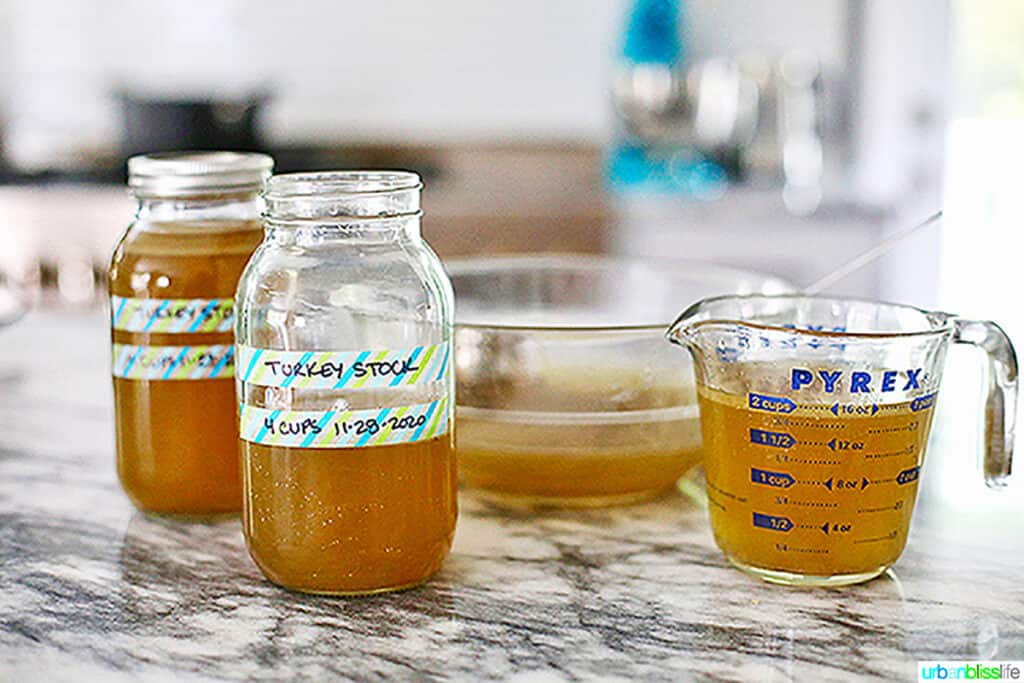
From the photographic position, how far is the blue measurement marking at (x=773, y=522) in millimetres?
810

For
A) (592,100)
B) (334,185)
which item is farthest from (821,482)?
(592,100)

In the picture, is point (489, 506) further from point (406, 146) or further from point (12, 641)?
point (406, 146)

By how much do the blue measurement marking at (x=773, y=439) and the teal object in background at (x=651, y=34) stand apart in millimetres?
2463

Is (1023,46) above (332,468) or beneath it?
above

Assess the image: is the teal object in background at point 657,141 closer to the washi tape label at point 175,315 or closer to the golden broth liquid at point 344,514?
the washi tape label at point 175,315

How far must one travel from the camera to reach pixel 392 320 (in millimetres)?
804

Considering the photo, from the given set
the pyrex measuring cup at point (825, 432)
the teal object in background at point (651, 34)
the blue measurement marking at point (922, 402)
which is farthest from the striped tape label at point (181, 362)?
the teal object in background at point (651, 34)

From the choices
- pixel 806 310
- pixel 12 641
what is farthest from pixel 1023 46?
pixel 12 641

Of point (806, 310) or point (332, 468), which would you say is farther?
point (806, 310)

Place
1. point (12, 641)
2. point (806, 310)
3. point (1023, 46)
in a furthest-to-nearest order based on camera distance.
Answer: point (1023, 46)
point (806, 310)
point (12, 641)

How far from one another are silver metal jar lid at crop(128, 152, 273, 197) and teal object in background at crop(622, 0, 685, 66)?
2.34 m

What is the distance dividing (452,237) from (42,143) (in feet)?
3.87

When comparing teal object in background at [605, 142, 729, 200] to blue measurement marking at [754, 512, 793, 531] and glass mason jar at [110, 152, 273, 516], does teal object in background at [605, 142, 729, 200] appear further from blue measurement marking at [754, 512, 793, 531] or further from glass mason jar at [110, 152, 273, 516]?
blue measurement marking at [754, 512, 793, 531]

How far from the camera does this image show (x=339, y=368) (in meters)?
0.77
